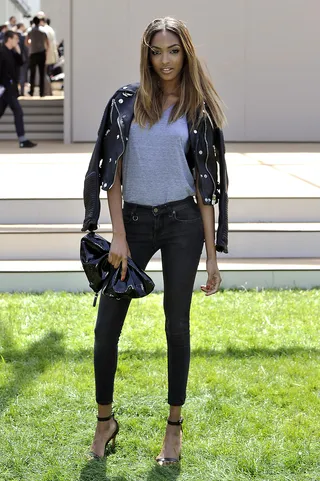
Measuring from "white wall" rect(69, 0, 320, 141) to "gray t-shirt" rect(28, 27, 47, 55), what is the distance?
461 centimetres

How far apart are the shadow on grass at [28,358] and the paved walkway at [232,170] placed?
247 cm

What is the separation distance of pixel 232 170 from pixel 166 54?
6397mm

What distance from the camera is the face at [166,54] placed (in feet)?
11.2

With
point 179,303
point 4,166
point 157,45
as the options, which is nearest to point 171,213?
point 179,303

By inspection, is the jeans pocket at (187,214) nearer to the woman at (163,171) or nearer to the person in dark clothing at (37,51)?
the woman at (163,171)

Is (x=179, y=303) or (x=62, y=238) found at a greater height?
(x=179, y=303)

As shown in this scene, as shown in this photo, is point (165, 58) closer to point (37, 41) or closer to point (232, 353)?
point (232, 353)

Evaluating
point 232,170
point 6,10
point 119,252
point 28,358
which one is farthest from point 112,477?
point 6,10

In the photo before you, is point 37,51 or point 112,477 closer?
point 112,477

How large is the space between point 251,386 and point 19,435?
1.31 metres

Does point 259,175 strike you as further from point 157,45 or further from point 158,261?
point 157,45

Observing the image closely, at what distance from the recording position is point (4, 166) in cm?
1009

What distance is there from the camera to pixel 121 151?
342 centimetres

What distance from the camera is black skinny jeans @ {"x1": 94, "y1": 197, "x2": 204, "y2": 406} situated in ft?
11.5
